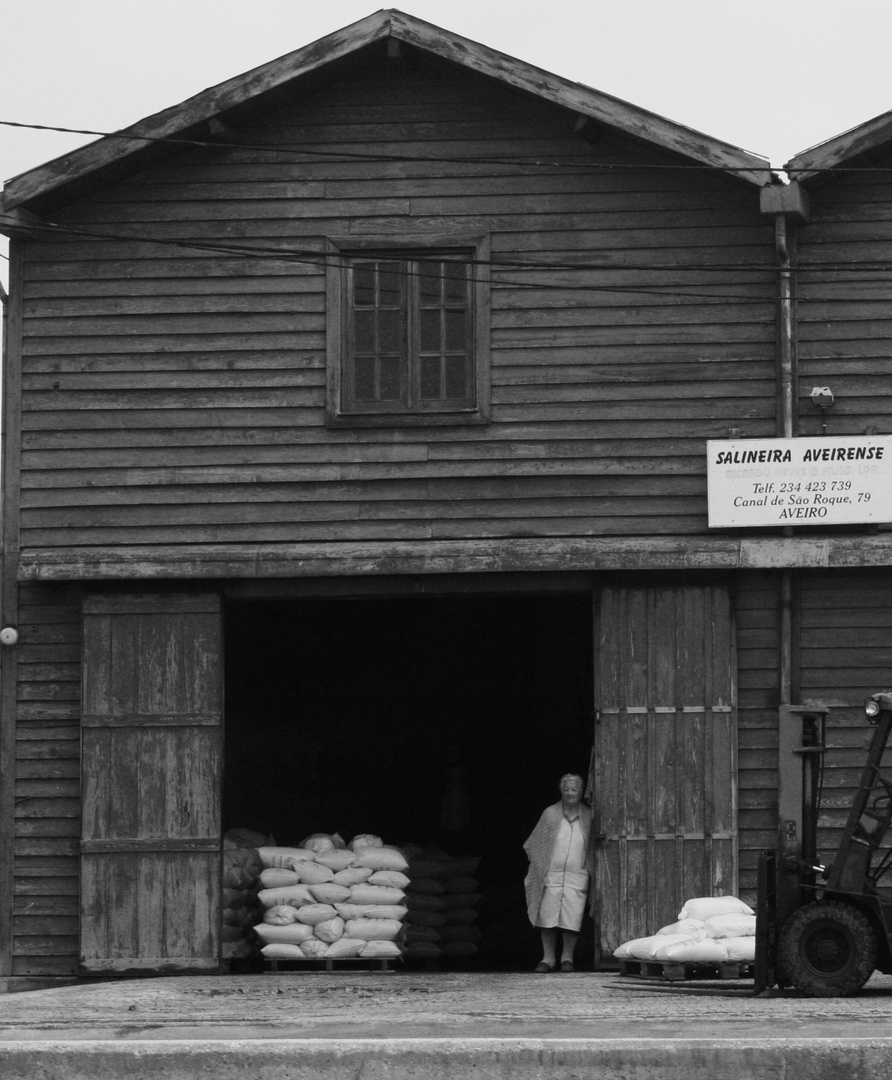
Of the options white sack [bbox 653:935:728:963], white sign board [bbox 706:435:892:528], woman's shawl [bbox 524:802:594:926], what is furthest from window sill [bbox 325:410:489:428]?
white sack [bbox 653:935:728:963]

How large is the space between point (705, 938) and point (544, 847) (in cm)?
244

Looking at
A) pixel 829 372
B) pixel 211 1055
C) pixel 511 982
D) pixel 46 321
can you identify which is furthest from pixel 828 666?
pixel 211 1055

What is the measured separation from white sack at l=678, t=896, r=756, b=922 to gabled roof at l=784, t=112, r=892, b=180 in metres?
5.45

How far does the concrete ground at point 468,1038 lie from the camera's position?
8406 millimetres

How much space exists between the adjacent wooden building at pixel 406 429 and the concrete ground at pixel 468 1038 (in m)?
3.00

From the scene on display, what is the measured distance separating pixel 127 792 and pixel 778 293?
639cm

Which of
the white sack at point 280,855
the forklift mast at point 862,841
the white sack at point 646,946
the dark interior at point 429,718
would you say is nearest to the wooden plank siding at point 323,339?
the white sack at point 280,855

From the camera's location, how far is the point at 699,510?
1553cm

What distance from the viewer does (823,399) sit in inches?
605

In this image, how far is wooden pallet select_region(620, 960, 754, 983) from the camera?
13.9 metres

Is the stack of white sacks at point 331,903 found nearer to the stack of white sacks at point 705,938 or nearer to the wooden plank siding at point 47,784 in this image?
the wooden plank siding at point 47,784

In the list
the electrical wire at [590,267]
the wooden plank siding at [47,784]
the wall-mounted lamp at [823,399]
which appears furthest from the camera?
the wooden plank siding at [47,784]

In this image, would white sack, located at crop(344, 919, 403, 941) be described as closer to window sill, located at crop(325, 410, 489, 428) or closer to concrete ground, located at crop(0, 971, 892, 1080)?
concrete ground, located at crop(0, 971, 892, 1080)

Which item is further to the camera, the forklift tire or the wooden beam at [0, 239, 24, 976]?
the wooden beam at [0, 239, 24, 976]
